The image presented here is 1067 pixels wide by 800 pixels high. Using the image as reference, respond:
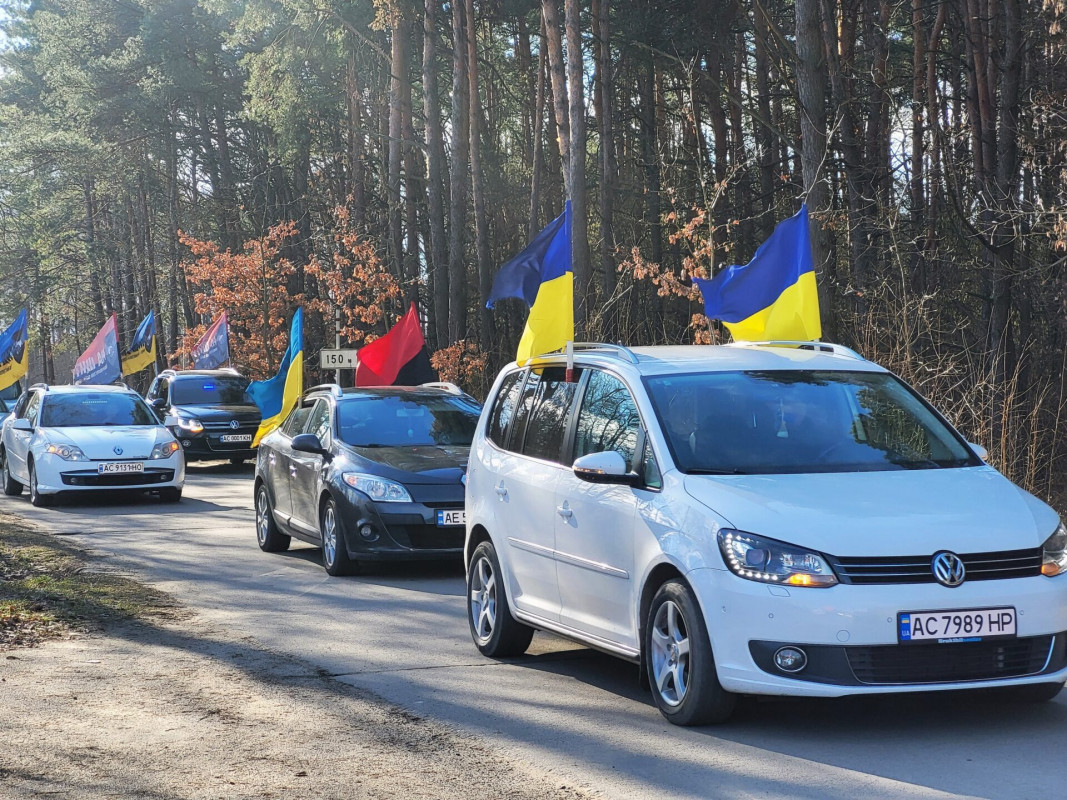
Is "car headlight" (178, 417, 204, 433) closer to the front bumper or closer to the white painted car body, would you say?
the white painted car body

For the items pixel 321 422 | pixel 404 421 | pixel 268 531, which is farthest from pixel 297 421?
pixel 404 421

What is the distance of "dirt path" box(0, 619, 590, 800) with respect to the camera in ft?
18.3

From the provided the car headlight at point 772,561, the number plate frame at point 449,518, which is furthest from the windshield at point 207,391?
the car headlight at point 772,561

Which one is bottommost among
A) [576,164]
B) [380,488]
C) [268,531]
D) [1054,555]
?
[268,531]

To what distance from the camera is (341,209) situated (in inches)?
1404

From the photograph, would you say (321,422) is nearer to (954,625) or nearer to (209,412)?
(954,625)

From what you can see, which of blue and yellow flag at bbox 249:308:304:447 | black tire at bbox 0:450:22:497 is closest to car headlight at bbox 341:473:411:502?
blue and yellow flag at bbox 249:308:304:447

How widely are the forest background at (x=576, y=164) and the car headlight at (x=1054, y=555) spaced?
6.57 m

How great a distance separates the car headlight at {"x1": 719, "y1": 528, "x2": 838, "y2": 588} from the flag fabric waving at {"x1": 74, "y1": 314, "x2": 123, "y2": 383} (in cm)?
2676

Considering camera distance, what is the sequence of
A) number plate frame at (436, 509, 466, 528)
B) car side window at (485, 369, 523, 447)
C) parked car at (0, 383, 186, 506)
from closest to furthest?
car side window at (485, 369, 523, 447), number plate frame at (436, 509, 466, 528), parked car at (0, 383, 186, 506)

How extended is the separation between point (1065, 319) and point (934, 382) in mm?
7024

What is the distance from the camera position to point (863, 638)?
5855 millimetres

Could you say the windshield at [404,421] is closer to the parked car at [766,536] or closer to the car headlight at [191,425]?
the parked car at [766,536]

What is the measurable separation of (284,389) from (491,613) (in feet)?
34.8
